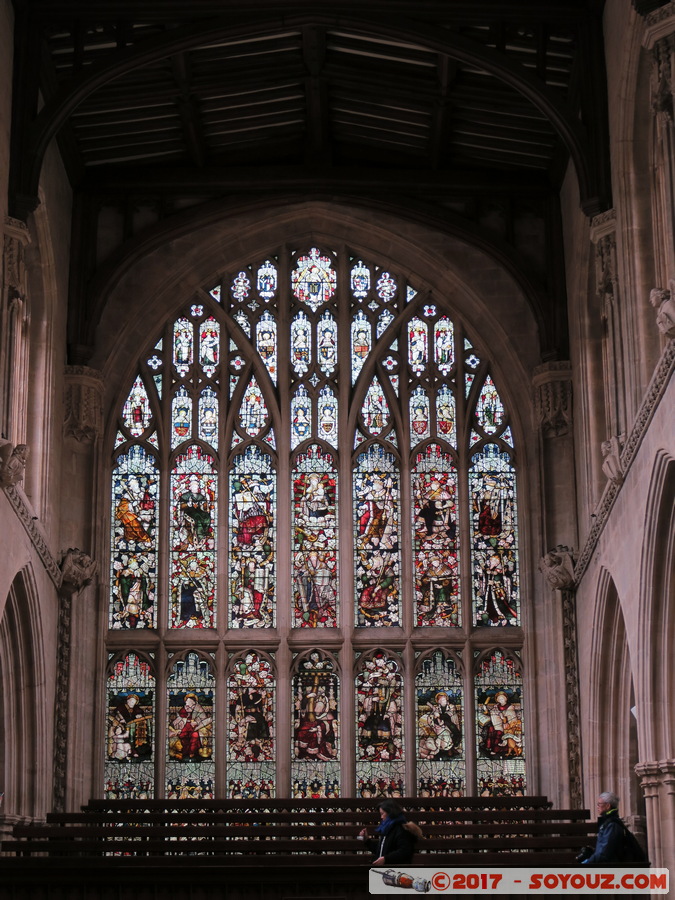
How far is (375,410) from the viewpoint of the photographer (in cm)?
2033

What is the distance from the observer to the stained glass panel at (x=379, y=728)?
1870cm

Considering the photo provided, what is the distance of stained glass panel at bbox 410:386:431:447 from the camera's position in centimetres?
2020

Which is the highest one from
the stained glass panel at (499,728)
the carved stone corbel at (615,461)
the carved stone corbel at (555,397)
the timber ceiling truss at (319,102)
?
the timber ceiling truss at (319,102)

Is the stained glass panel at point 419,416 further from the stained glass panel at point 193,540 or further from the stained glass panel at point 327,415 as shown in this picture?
the stained glass panel at point 193,540

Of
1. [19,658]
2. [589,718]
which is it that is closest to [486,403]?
[589,718]

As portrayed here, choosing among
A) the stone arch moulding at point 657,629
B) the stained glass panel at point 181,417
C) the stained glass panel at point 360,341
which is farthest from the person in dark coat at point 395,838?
the stained glass panel at point 360,341

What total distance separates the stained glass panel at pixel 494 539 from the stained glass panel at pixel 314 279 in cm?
307

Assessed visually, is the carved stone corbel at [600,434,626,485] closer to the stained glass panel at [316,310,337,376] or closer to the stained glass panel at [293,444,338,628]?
the stained glass panel at [293,444,338,628]

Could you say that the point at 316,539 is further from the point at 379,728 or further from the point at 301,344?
the point at 301,344

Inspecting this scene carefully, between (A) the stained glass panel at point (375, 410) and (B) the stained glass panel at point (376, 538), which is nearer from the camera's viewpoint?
(B) the stained glass panel at point (376, 538)

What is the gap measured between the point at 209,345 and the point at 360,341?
2050 millimetres

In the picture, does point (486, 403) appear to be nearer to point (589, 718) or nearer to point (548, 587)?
point (548, 587)

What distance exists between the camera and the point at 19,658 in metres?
16.7

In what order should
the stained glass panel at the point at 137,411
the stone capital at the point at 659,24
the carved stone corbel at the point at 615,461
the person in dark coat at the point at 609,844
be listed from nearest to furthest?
the person in dark coat at the point at 609,844
the stone capital at the point at 659,24
the carved stone corbel at the point at 615,461
the stained glass panel at the point at 137,411
